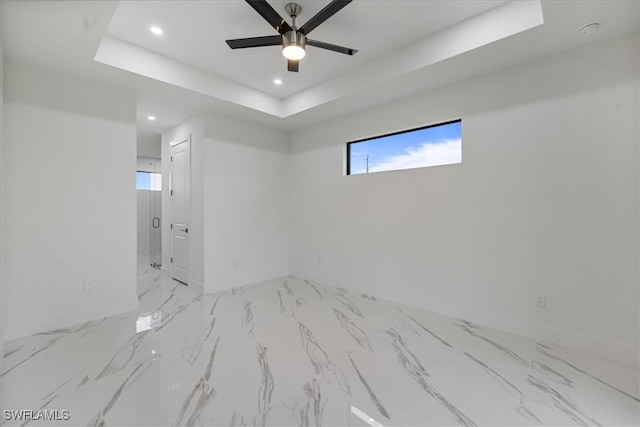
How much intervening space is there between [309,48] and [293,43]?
0.86 m

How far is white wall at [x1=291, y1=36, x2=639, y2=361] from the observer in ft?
7.96

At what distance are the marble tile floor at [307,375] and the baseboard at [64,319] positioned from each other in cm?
11

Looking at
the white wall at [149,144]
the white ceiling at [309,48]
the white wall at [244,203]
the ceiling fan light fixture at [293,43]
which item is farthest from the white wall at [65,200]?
the white wall at [149,144]

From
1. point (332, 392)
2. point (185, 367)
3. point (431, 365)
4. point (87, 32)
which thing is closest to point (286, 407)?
point (332, 392)

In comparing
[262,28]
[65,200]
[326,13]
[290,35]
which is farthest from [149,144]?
[326,13]

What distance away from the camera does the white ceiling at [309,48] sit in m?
2.26

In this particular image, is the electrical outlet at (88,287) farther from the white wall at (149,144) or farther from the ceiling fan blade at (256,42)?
the white wall at (149,144)

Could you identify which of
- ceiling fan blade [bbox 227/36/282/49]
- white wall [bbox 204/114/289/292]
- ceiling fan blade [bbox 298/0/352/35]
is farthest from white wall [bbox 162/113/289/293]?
ceiling fan blade [bbox 298/0/352/35]

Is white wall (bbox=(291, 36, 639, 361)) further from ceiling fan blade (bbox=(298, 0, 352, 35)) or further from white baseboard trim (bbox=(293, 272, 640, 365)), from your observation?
ceiling fan blade (bbox=(298, 0, 352, 35))

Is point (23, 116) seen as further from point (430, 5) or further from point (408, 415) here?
point (408, 415)

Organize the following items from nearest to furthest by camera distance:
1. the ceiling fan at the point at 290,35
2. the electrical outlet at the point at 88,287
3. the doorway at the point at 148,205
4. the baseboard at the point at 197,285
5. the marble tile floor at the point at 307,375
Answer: the marble tile floor at the point at 307,375 < the ceiling fan at the point at 290,35 < the electrical outlet at the point at 88,287 < the baseboard at the point at 197,285 < the doorway at the point at 148,205

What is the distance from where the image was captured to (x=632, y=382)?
2.08m

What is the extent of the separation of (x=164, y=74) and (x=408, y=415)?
3.93 metres

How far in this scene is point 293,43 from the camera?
2383 millimetres
